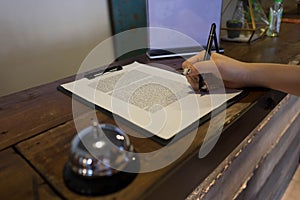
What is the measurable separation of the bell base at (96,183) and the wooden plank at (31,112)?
19cm

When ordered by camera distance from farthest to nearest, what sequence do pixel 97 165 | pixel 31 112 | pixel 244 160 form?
pixel 244 160 → pixel 31 112 → pixel 97 165

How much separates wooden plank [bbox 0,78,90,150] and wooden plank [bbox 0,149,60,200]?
0.21ft

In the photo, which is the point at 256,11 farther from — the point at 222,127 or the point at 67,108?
the point at 67,108

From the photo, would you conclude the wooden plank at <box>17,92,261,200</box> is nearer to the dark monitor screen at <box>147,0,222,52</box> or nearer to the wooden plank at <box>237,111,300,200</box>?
the dark monitor screen at <box>147,0,222,52</box>

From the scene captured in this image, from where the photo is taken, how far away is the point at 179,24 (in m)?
0.99

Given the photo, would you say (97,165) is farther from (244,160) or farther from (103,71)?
(244,160)

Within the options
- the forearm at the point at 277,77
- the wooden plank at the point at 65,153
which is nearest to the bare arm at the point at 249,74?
the forearm at the point at 277,77

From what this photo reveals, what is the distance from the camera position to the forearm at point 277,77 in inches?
26.7

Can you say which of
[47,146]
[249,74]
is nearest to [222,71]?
[249,74]

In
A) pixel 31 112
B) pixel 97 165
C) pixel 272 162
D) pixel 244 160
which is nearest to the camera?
pixel 97 165

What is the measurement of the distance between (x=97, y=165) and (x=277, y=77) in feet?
1.73

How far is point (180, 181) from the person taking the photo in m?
0.46

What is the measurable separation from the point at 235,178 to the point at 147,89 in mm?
469

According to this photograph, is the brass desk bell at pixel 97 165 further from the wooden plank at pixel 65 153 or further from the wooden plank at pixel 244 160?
the wooden plank at pixel 244 160
